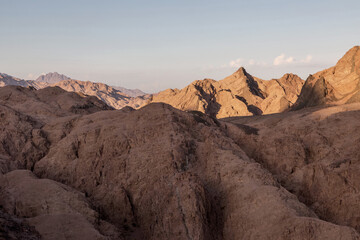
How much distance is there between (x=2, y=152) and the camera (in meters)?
33.1

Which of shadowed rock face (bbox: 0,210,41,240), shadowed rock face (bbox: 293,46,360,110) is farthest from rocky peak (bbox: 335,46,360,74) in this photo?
shadowed rock face (bbox: 0,210,41,240)

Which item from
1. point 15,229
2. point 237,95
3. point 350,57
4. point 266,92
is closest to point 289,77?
point 266,92

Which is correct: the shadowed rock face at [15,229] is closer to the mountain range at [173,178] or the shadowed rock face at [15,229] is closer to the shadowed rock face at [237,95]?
the mountain range at [173,178]

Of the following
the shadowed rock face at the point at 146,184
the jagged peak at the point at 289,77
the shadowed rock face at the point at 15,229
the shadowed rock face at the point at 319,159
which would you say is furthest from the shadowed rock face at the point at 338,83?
the shadowed rock face at the point at 15,229

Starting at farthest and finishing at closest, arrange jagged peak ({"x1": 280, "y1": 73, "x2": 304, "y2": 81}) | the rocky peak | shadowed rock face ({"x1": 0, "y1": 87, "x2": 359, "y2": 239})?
jagged peak ({"x1": 280, "y1": 73, "x2": 304, "y2": 81}) < the rocky peak < shadowed rock face ({"x1": 0, "y1": 87, "x2": 359, "y2": 239})

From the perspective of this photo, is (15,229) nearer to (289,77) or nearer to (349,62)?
(349,62)

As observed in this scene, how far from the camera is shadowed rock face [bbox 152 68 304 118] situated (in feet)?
350

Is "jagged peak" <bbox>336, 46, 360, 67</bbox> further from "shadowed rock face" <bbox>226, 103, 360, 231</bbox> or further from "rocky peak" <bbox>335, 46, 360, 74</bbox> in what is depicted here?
"shadowed rock face" <bbox>226, 103, 360, 231</bbox>

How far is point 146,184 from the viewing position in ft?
82.7

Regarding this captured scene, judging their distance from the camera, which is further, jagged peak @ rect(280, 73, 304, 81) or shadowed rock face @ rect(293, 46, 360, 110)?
jagged peak @ rect(280, 73, 304, 81)

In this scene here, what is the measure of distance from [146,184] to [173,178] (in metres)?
3.29

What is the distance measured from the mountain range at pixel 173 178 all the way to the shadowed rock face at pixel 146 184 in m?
0.08

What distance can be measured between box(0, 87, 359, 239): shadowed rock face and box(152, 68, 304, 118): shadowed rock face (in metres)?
70.3

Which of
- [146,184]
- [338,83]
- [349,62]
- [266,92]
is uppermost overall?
[349,62]
